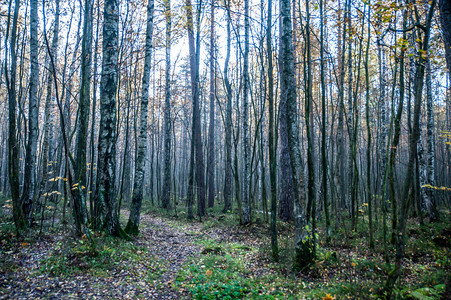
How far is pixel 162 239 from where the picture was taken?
28.6 ft

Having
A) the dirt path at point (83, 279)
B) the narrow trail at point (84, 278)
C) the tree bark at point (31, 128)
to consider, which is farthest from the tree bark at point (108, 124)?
the tree bark at point (31, 128)

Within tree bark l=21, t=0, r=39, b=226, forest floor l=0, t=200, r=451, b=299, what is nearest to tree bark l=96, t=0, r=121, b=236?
forest floor l=0, t=200, r=451, b=299

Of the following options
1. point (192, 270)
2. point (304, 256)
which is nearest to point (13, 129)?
point (192, 270)

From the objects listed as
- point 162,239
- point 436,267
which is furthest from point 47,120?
point 436,267

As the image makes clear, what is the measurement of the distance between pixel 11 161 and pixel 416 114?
917 centimetres

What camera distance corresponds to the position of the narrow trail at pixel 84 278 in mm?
4340

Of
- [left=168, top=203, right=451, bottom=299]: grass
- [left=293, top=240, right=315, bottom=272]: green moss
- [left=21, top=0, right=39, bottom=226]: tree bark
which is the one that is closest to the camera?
[left=168, top=203, right=451, bottom=299]: grass

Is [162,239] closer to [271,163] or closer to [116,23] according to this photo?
[271,163]

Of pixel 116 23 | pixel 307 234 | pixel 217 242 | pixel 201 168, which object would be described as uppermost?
pixel 116 23

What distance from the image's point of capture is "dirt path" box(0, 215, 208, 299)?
4.34 meters

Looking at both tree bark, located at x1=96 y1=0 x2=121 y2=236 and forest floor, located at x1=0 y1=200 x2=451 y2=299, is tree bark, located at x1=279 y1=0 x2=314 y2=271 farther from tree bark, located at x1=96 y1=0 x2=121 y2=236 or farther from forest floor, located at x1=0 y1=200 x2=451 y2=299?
tree bark, located at x1=96 y1=0 x2=121 y2=236

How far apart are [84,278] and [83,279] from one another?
1.9 inches

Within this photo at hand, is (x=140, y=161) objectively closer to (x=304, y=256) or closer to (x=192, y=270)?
(x=192, y=270)

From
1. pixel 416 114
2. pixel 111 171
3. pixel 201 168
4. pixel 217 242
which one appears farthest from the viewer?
pixel 201 168
